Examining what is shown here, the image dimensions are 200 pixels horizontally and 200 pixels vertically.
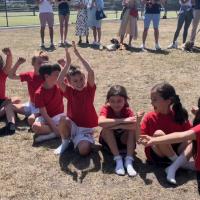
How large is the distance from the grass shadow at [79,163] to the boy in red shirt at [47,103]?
43 centimetres

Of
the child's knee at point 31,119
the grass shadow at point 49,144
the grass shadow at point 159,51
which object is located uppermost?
the child's knee at point 31,119

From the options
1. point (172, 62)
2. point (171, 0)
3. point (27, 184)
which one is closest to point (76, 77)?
point (27, 184)

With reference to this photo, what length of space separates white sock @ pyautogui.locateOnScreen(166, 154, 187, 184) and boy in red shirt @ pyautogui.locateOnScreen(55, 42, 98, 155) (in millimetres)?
946

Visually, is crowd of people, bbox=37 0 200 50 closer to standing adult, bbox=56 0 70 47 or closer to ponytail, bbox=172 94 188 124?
standing adult, bbox=56 0 70 47

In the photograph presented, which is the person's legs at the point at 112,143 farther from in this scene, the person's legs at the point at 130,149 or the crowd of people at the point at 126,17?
the crowd of people at the point at 126,17

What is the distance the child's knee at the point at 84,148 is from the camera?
4.35m

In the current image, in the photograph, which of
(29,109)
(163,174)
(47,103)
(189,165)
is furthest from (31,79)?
(189,165)

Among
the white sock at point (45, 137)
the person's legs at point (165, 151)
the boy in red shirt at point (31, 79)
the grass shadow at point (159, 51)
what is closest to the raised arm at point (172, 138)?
the person's legs at point (165, 151)

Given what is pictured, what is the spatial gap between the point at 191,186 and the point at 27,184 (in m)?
1.50

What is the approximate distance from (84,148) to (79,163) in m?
0.18

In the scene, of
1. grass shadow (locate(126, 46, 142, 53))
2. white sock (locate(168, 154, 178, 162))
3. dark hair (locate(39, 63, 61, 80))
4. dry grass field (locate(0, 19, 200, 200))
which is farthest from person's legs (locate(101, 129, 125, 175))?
grass shadow (locate(126, 46, 142, 53))

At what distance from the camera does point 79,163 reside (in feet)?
13.9

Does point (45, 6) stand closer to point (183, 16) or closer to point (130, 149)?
point (183, 16)

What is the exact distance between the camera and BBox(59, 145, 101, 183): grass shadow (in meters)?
4.03
